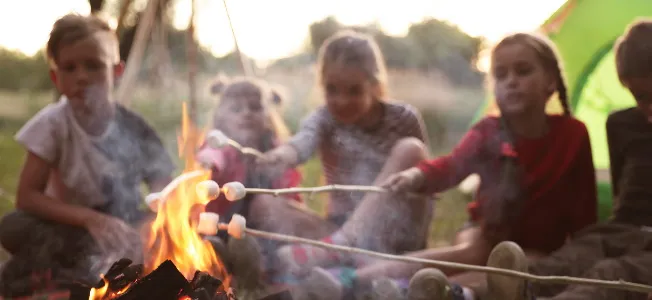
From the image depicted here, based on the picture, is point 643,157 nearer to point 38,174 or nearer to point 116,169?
point 116,169

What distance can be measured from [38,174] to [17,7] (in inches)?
37.8

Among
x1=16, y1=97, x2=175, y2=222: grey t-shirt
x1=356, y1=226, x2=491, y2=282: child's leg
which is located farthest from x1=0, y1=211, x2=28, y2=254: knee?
x1=356, y1=226, x2=491, y2=282: child's leg

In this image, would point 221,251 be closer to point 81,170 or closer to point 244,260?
point 244,260

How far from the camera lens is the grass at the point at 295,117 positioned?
272cm

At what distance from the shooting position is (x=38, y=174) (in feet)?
6.20

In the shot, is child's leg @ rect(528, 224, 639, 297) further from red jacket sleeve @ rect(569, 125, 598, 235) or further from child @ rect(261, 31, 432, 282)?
child @ rect(261, 31, 432, 282)

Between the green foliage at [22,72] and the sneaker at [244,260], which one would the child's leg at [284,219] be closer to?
the sneaker at [244,260]

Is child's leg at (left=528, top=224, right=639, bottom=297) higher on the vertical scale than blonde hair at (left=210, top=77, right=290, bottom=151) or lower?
lower

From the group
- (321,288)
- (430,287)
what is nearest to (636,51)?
(430,287)

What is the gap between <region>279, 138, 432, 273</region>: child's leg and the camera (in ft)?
5.98

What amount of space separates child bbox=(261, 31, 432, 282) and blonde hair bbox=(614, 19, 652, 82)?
58 cm

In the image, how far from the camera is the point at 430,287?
4.69 feet

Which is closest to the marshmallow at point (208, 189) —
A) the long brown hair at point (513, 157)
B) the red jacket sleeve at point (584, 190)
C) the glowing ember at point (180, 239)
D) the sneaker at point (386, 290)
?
the glowing ember at point (180, 239)

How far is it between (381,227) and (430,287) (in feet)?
1.42
